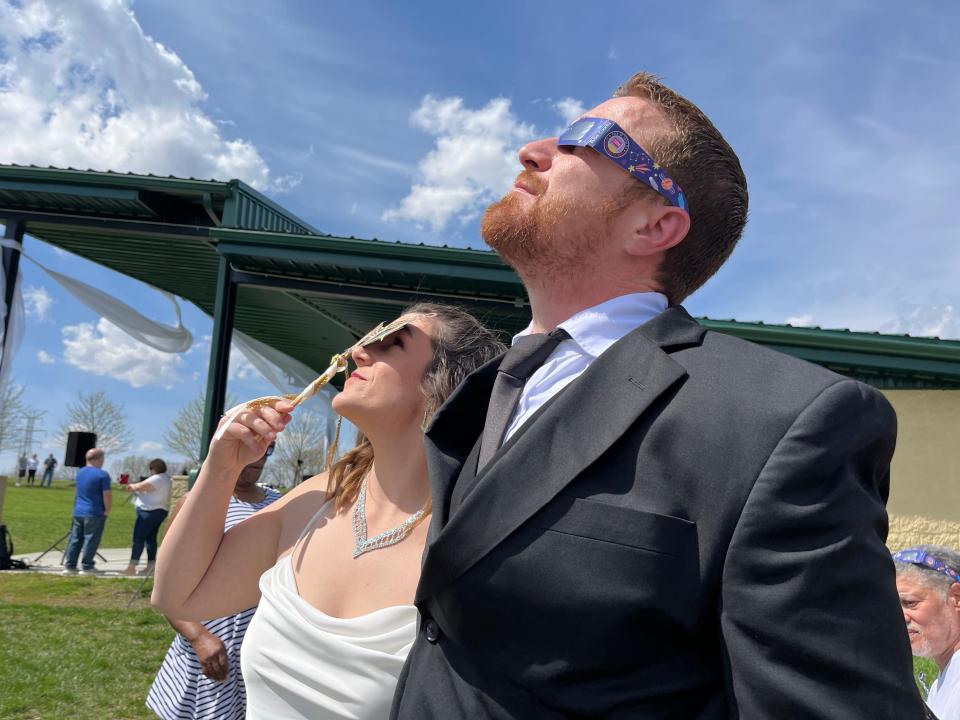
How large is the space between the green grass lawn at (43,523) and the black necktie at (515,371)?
15.3 meters

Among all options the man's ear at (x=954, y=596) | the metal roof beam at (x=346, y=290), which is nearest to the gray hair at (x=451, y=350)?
the man's ear at (x=954, y=596)

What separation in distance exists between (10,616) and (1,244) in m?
5.27

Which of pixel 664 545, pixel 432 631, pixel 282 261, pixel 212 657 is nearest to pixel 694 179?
pixel 664 545

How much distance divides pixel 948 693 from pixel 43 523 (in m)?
25.3

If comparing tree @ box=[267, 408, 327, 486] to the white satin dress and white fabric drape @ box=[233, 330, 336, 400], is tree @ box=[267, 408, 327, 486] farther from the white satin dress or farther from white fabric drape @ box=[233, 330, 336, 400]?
the white satin dress

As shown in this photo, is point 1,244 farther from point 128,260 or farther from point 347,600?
point 347,600

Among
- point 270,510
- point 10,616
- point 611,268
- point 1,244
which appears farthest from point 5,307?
point 611,268

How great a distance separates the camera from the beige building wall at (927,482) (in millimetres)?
9062

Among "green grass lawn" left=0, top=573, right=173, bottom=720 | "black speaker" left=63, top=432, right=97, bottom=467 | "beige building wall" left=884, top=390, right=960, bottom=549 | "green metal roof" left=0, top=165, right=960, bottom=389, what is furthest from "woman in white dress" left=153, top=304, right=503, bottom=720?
"black speaker" left=63, top=432, right=97, bottom=467

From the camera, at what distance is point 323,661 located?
206 centimetres

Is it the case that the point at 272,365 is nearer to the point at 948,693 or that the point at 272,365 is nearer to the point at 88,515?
the point at 88,515

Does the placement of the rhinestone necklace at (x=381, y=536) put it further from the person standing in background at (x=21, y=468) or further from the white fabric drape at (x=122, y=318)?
the person standing in background at (x=21, y=468)

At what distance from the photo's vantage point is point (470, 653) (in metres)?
1.22

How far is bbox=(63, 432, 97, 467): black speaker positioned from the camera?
15.7 m
